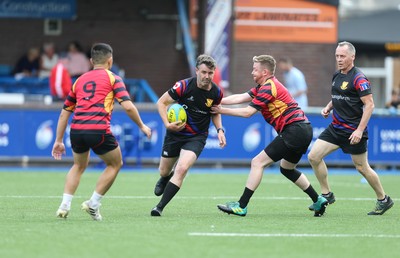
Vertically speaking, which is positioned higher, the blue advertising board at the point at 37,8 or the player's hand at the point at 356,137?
the blue advertising board at the point at 37,8

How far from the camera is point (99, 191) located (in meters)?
11.0

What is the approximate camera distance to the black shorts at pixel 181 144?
12.4 m

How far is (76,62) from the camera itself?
84.3ft

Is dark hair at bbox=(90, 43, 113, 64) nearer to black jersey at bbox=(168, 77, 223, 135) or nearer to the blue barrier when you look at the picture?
black jersey at bbox=(168, 77, 223, 135)

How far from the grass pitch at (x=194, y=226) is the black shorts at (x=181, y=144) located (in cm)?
72

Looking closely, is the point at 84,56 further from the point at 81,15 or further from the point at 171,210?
the point at 171,210

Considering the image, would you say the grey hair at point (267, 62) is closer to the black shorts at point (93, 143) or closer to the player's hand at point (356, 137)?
the player's hand at point (356, 137)

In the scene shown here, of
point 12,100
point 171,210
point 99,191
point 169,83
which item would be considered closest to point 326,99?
point 169,83

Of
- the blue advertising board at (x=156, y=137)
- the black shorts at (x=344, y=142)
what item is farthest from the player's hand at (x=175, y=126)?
the blue advertising board at (x=156, y=137)

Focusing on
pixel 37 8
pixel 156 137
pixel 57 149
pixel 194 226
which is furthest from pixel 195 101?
pixel 37 8

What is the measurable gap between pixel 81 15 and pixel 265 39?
16.4ft

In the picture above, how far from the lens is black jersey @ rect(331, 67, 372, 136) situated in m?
12.5

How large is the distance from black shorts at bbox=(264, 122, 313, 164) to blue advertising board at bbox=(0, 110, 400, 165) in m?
9.76

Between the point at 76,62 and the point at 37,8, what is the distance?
212 cm
